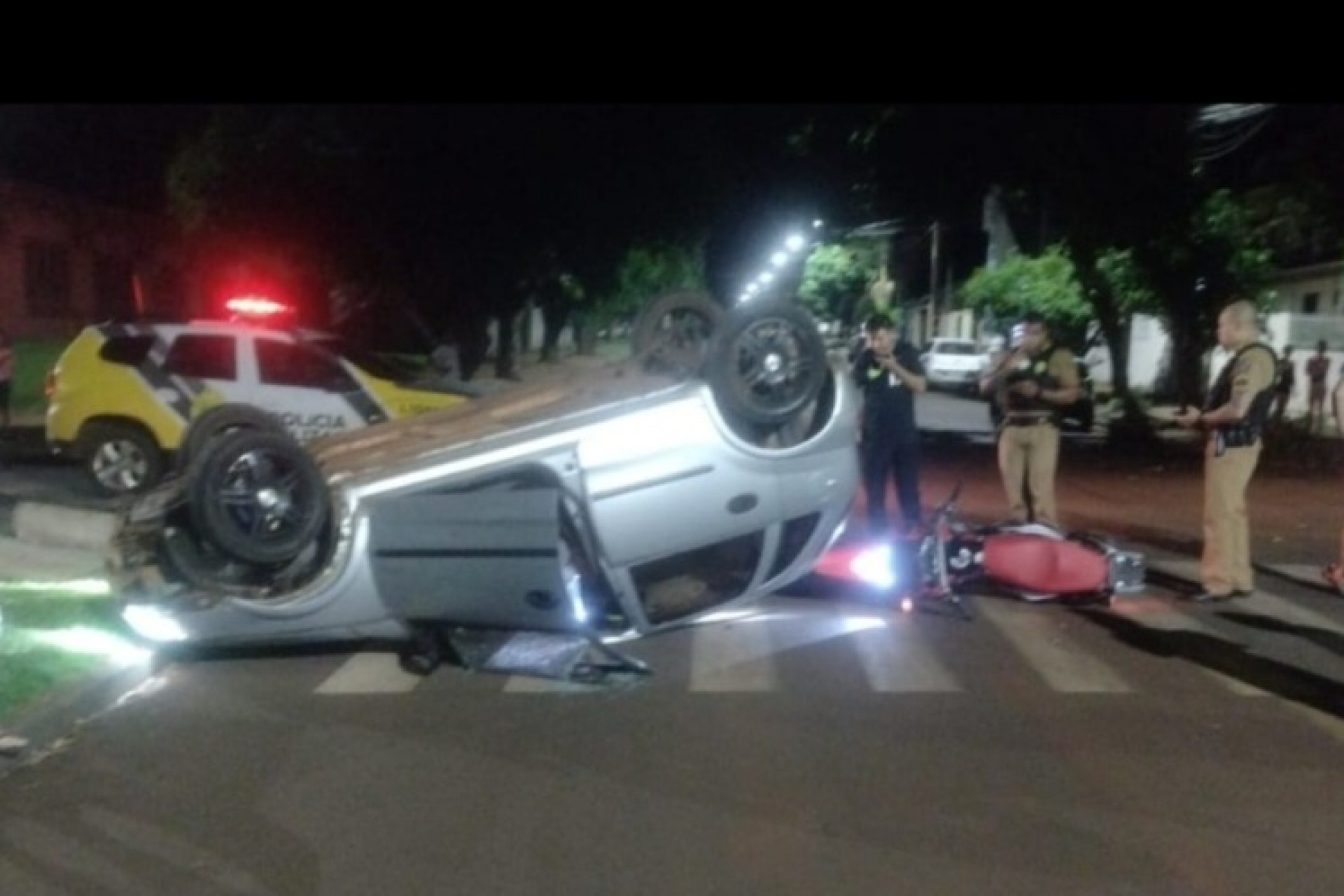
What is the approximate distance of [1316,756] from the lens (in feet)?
23.9

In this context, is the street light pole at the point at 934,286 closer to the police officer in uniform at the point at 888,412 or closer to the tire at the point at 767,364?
the police officer in uniform at the point at 888,412

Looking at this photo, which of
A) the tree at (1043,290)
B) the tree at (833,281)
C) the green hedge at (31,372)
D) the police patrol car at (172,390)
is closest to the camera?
the police patrol car at (172,390)

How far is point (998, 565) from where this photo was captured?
10.9 metres

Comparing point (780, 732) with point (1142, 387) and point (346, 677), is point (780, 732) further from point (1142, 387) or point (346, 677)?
point (1142, 387)

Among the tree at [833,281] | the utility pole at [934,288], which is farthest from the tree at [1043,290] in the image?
the tree at [833,281]

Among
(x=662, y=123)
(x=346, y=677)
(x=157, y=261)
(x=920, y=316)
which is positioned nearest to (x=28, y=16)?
(x=346, y=677)

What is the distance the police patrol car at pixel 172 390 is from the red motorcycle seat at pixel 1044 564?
7.20 m

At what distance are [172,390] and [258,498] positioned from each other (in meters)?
8.54

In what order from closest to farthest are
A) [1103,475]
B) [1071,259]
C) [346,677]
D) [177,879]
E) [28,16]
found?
[177,879] < [346,677] < [28,16] < [1103,475] < [1071,259]

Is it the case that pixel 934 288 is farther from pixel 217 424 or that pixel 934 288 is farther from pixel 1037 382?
pixel 217 424

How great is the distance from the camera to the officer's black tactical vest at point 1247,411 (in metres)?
11.0

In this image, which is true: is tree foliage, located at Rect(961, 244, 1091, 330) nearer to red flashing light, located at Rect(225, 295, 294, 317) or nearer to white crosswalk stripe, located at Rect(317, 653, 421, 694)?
red flashing light, located at Rect(225, 295, 294, 317)

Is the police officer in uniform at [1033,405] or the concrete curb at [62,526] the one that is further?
the police officer in uniform at [1033,405]

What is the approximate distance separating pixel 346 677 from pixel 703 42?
30.6ft
